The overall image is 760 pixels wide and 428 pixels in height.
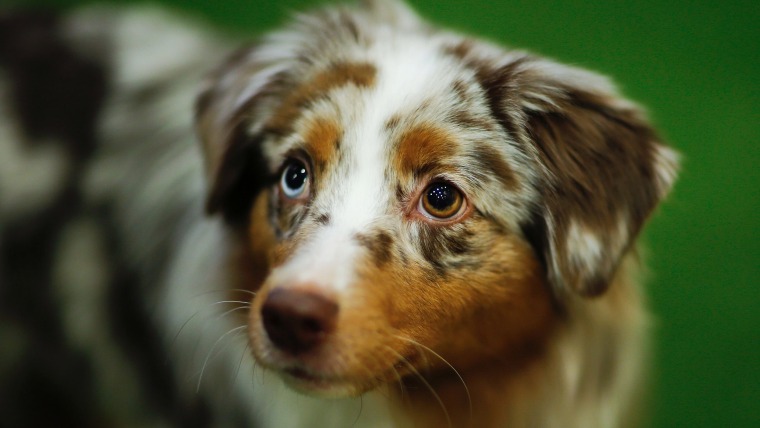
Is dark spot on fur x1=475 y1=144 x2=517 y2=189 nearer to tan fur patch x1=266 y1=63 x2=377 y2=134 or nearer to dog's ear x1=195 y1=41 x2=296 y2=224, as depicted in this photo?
tan fur patch x1=266 y1=63 x2=377 y2=134

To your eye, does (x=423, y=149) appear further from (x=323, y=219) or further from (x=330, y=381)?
(x=330, y=381)

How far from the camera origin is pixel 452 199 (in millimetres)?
1444

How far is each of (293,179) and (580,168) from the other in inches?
25.8

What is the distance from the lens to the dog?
4.51 ft

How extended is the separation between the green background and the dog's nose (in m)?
1.50

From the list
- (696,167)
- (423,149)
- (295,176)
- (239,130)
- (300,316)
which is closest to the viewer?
(300,316)

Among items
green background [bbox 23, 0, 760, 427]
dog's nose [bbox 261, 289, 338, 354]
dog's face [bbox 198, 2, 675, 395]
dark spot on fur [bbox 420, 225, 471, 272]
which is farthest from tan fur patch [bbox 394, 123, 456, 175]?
green background [bbox 23, 0, 760, 427]

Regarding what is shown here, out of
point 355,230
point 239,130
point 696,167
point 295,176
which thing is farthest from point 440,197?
point 696,167

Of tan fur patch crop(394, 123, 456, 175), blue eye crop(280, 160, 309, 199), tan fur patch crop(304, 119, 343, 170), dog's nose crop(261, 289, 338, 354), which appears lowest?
dog's nose crop(261, 289, 338, 354)

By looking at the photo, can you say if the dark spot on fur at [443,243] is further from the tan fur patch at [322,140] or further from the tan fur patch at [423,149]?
the tan fur patch at [322,140]

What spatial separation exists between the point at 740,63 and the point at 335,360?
175 cm

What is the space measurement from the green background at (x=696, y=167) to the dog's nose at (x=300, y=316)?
150 cm

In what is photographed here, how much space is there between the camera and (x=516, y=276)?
1.47m

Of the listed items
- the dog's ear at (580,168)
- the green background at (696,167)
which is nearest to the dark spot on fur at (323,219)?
the dog's ear at (580,168)
